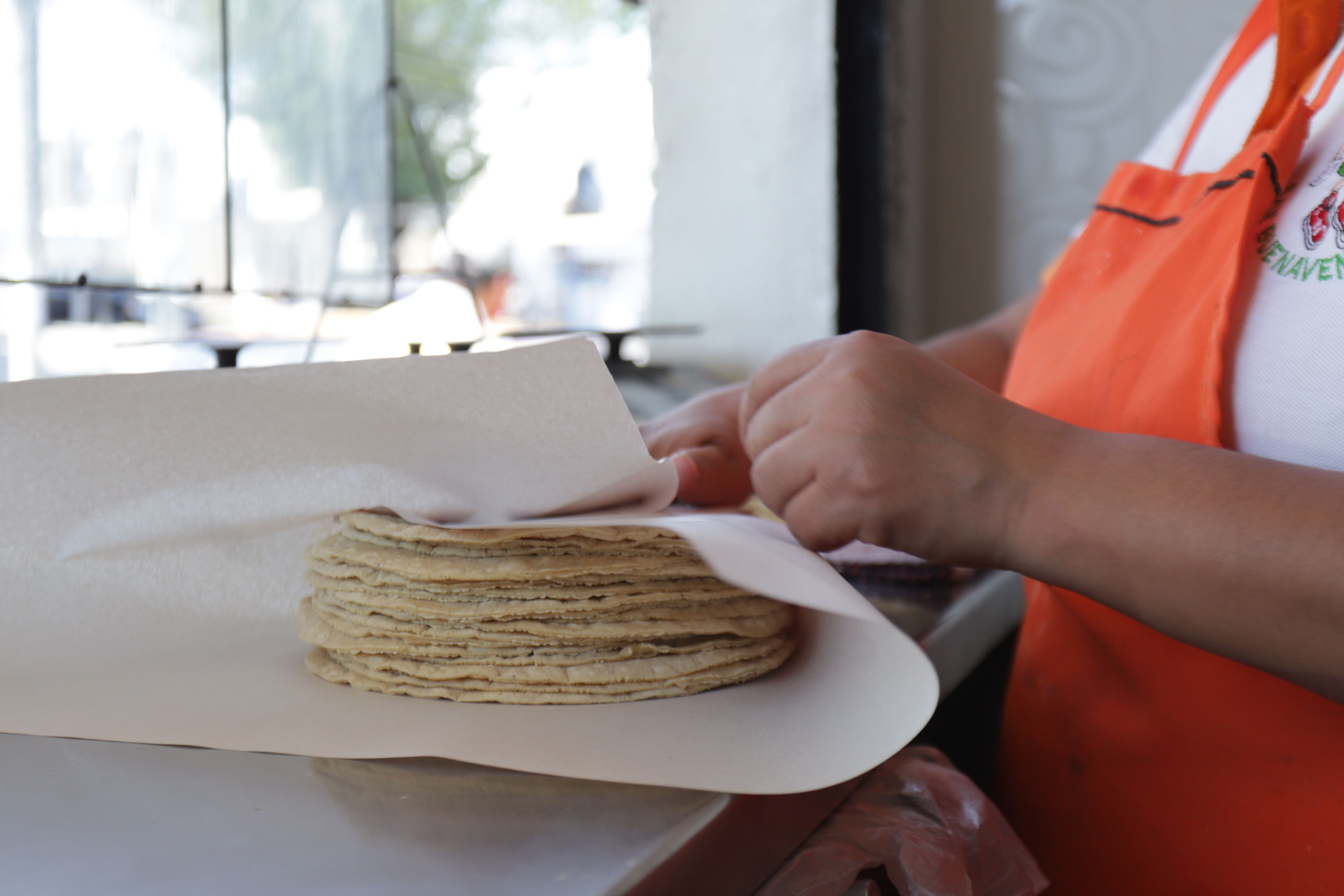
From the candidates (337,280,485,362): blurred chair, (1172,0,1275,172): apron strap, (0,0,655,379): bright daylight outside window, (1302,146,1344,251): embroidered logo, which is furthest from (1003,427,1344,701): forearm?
(337,280,485,362): blurred chair

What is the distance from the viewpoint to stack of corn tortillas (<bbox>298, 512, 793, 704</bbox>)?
0.57 m

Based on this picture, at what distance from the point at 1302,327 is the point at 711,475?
442 millimetres

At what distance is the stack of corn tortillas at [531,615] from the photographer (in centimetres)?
57

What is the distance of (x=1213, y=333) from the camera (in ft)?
2.28

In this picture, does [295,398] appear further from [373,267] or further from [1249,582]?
[373,267]

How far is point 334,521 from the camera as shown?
2.27ft

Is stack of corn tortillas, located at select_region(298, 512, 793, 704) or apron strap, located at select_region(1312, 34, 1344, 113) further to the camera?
apron strap, located at select_region(1312, 34, 1344, 113)

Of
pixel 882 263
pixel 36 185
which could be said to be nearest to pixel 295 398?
pixel 36 185

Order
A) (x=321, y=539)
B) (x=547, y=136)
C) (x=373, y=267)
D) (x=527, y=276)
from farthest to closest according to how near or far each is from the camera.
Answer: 1. (x=527, y=276)
2. (x=547, y=136)
3. (x=373, y=267)
4. (x=321, y=539)

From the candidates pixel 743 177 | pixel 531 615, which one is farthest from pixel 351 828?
pixel 743 177

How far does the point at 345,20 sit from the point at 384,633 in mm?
1552

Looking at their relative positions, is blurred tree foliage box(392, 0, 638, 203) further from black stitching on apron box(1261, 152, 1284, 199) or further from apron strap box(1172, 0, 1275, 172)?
black stitching on apron box(1261, 152, 1284, 199)

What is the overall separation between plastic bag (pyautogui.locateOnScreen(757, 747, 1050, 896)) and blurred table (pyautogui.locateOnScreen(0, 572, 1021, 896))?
2 cm

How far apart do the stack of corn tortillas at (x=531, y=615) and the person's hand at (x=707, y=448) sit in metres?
0.25
